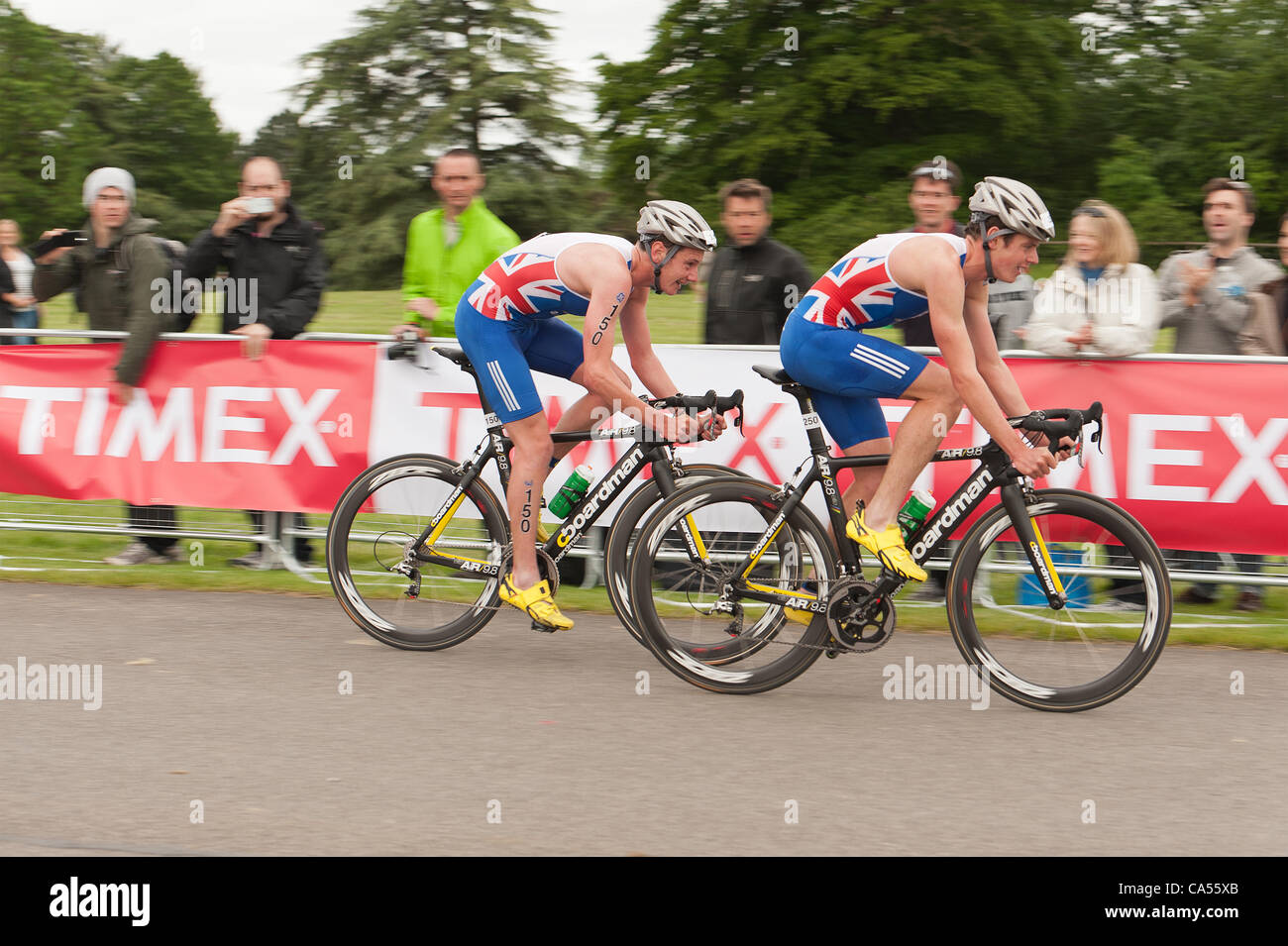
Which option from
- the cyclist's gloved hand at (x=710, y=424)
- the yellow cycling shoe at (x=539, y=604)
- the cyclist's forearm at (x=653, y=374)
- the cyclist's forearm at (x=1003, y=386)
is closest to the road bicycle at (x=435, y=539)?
the yellow cycling shoe at (x=539, y=604)

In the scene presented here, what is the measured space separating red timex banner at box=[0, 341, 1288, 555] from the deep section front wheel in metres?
0.69

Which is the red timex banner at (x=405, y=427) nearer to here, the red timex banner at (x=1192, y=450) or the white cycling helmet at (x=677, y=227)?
the red timex banner at (x=1192, y=450)

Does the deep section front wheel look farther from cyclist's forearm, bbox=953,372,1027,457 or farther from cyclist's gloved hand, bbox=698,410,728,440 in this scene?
cyclist's forearm, bbox=953,372,1027,457

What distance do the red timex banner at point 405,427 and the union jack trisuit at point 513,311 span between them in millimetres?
981

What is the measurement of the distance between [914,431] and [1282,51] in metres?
40.0

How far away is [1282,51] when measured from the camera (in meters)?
40.5

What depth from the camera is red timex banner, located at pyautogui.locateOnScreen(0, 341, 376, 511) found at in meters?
8.12

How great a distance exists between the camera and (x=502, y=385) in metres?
6.25

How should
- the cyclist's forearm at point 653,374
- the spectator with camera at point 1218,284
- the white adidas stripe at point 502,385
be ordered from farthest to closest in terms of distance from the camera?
the spectator with camera at point 1218,284 → the cyclist's forearm at point 653,374 → the white adidas stripe at point 502,385

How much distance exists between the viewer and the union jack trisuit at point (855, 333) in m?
5.77
